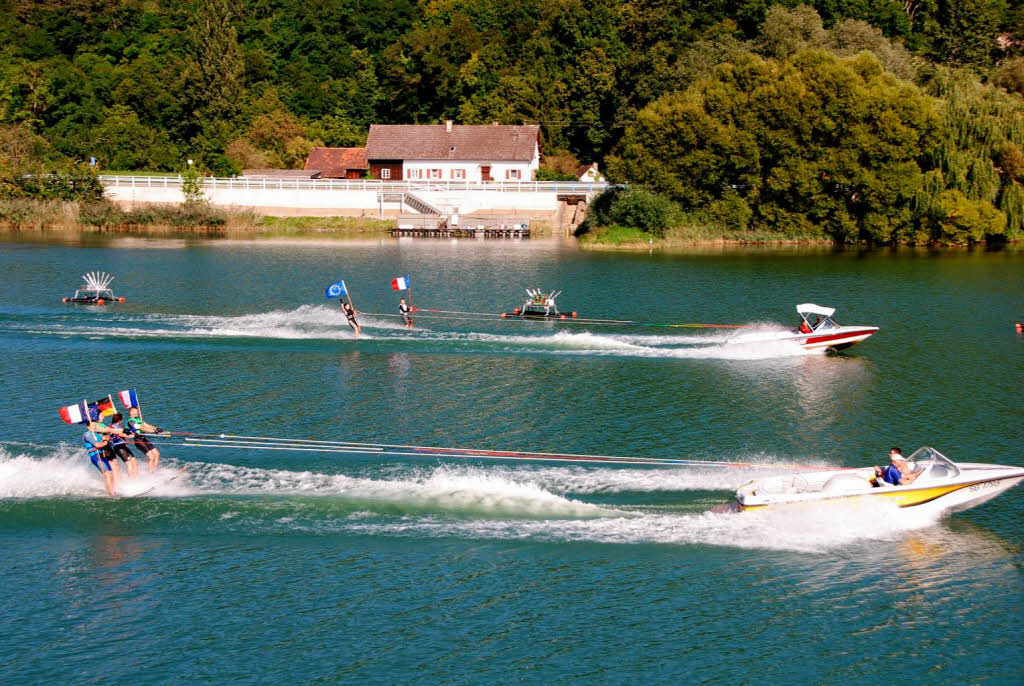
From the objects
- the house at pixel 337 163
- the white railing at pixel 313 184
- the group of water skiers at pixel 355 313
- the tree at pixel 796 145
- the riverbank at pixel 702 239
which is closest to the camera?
the group of water skiers at pixel 355 313

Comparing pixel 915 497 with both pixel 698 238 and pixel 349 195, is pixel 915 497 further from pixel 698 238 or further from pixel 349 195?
pixel 349 195

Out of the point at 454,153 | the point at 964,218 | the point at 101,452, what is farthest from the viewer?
the point at 454,153

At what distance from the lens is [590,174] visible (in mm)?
125875

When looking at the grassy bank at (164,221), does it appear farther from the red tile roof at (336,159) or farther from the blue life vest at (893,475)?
the blue life vest at (893,475)

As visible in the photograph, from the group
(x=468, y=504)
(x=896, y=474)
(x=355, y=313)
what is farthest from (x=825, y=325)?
(x=468, y=504)

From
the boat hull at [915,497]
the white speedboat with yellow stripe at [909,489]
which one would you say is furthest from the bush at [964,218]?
the boat hull at [915,497]

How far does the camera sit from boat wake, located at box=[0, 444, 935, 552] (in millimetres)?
27484

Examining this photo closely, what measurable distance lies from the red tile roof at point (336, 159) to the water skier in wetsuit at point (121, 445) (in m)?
97.7

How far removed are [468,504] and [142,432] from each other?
35.1ft

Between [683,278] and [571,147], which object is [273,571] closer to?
[683,278]

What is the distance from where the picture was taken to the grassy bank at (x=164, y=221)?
112 meters

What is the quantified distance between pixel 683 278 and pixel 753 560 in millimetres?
50579

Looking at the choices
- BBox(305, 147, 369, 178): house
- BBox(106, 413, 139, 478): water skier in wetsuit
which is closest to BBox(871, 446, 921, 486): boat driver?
BBox(106, 413, 139, 478): water skier in wetsuit

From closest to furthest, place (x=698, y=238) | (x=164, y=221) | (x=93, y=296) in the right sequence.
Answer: (x=93, y=296)
(x=698, y=238)
(x=164, y=221)
